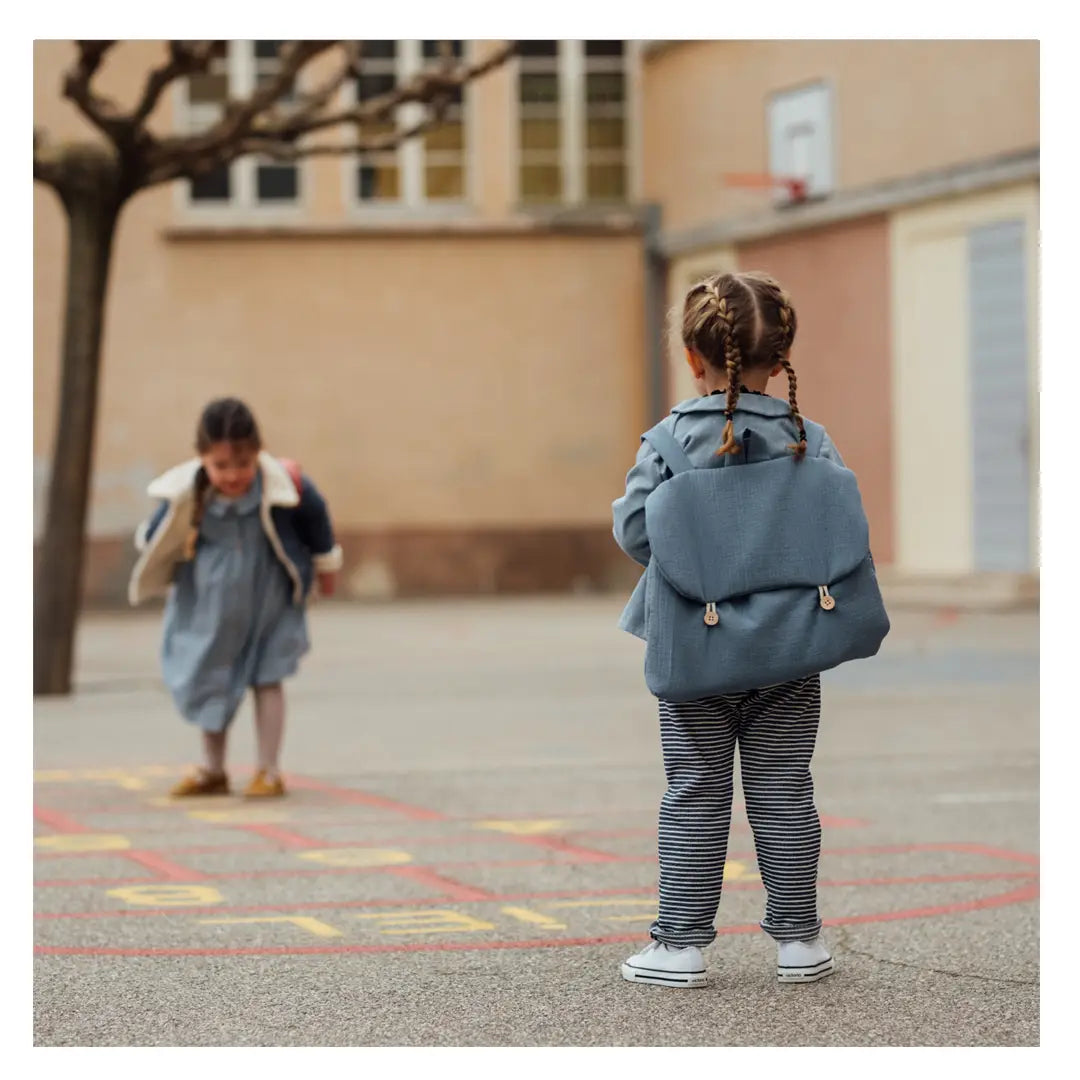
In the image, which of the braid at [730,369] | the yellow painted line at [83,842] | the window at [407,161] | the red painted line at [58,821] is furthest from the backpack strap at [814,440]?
the window at [407,161]

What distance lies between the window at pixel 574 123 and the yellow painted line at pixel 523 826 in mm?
18349

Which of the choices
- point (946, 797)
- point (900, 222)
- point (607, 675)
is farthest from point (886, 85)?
point (946, 797)

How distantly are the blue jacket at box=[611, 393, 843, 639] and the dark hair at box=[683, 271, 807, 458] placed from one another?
0.04 metres

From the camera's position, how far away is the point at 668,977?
201 inches

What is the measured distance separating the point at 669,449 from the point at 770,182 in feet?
63.9

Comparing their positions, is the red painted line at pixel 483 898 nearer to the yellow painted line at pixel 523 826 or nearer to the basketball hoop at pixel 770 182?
the yellow painted line at pixel 523 826

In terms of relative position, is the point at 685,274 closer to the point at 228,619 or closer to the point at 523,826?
the point at 228,619

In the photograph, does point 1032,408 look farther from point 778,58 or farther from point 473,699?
point 473,699

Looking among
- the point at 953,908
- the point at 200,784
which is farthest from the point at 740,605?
the point at 200,784

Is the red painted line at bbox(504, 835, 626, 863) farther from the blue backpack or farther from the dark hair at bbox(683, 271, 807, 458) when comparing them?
the dark hair at bbox(683, 271, 807, 458)

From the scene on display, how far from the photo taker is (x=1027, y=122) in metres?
20.3

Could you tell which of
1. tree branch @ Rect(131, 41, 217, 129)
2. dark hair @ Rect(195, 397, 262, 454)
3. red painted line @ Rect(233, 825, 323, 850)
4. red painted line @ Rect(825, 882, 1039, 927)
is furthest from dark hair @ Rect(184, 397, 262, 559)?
tree branch @ Rect(131, 41, 217, 129)

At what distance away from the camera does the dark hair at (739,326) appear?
16.4ft

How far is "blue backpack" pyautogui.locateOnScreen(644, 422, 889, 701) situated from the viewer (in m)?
4.91
